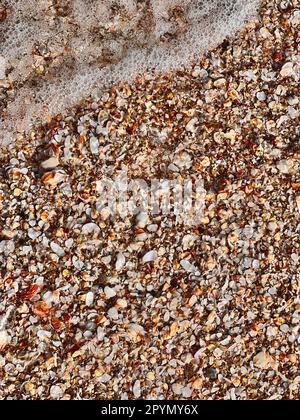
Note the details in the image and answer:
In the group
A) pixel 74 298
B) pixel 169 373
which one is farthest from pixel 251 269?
pixel 74 298

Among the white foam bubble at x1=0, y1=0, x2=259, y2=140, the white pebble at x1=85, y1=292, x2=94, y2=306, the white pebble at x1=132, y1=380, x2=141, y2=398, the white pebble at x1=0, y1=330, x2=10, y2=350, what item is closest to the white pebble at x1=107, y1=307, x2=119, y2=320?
the white pebble at x1=85, y1=292, x2=94, y2=306

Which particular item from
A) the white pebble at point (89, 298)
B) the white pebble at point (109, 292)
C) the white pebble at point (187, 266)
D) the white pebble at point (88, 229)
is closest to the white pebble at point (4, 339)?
the white pebble at point (89, 298)

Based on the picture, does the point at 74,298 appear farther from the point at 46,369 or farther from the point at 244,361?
the point at 244,361

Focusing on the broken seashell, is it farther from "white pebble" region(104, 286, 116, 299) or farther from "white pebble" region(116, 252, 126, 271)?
"white pebble" region(104, 286, 116, 299)

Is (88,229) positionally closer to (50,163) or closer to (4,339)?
(50,163)
